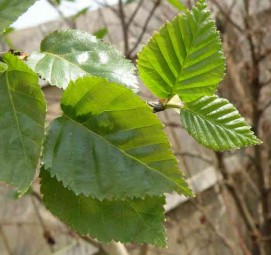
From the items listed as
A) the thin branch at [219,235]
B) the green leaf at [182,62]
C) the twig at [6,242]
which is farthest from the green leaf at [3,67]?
the thin branch at [219,235]

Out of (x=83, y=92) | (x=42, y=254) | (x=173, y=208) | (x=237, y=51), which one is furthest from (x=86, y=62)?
(x=237, y=51)

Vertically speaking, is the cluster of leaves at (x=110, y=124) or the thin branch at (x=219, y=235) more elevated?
the cluster of leaves at (x=110, y=124)

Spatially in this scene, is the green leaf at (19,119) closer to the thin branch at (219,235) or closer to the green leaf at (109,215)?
the green leaf at (109,215)

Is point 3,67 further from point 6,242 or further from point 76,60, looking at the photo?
point 6,242

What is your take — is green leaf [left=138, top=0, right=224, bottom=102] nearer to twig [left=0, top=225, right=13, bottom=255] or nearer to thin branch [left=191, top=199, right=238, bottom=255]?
twig [left=0, top=225, right=13, bottom=255]

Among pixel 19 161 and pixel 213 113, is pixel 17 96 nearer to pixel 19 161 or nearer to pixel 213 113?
pixel 19 161

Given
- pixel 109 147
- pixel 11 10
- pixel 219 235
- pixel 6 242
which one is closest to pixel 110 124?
pixel 109 147
